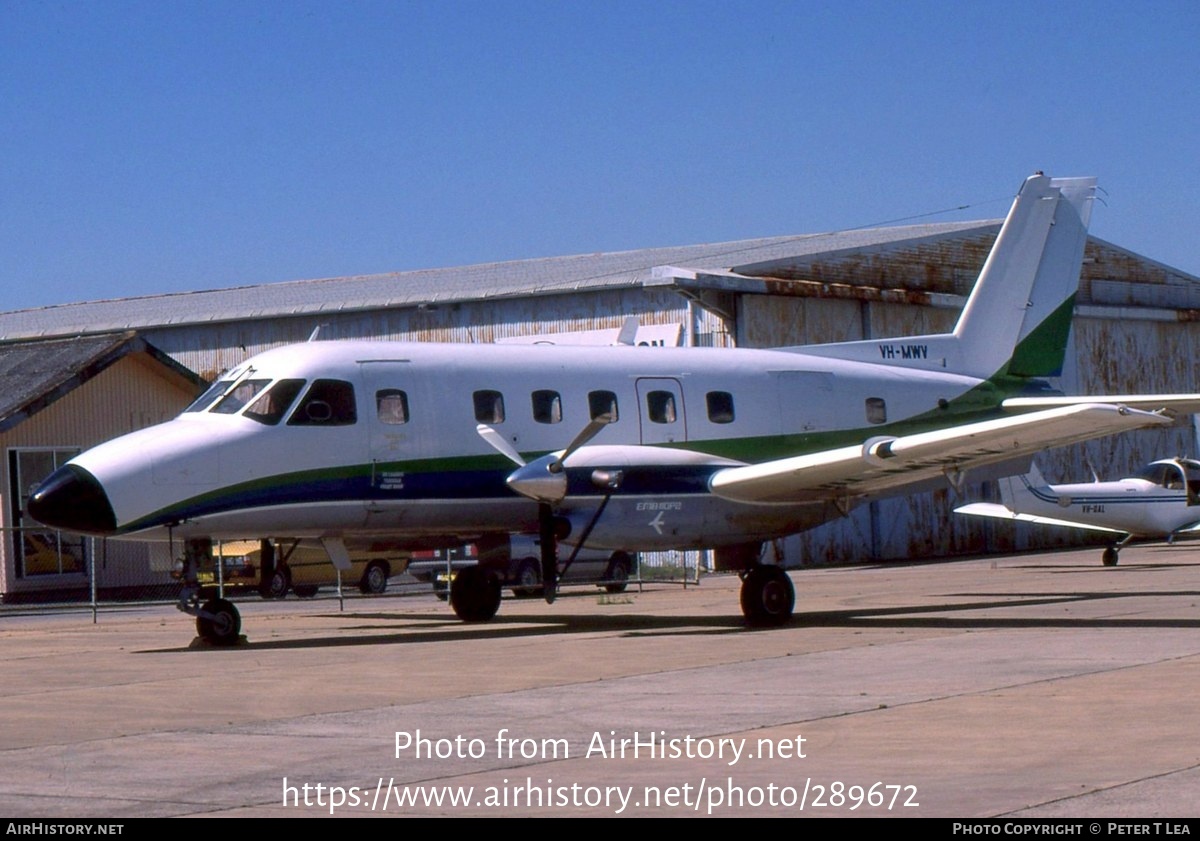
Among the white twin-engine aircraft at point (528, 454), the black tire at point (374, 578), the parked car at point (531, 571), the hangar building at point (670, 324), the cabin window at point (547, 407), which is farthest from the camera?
the hangar building at point (670, 324)

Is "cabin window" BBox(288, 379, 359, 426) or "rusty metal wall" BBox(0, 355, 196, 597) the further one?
"rusty metal wall" BBox(0, 355, 196, 597)

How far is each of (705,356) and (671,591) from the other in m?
9.15

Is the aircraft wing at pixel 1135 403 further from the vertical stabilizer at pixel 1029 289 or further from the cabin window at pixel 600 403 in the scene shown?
the cabin window at pixel 600 403

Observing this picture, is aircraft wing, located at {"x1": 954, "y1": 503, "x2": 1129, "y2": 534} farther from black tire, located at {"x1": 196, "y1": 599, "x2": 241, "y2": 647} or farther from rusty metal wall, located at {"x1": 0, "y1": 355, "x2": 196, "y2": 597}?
rusty metal wall, located at {"x1": 0, "y1": 355, "x2": 196, "y2": 597}

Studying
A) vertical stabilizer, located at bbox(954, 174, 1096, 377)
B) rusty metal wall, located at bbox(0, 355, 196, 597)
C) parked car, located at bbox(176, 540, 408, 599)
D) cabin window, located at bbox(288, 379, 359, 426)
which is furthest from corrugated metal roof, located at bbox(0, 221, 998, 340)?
cabin window, located at bbox(288, 379, 359, 426)

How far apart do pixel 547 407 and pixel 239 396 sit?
3612mm

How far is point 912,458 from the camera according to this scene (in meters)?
16.8

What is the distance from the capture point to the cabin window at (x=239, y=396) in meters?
16.8

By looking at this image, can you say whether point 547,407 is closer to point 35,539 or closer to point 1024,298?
point 1024,298

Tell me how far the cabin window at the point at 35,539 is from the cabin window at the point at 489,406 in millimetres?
15018

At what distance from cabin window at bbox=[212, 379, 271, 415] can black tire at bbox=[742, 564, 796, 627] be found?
587 cm

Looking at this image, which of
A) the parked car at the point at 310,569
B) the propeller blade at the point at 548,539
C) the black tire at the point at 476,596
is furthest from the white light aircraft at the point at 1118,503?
the propeller blade at the point at 548,539

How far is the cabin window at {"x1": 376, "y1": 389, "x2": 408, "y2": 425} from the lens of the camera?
56.9 feet

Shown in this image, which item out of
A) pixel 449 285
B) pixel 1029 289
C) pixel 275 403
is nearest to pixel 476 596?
pixel 275 403
